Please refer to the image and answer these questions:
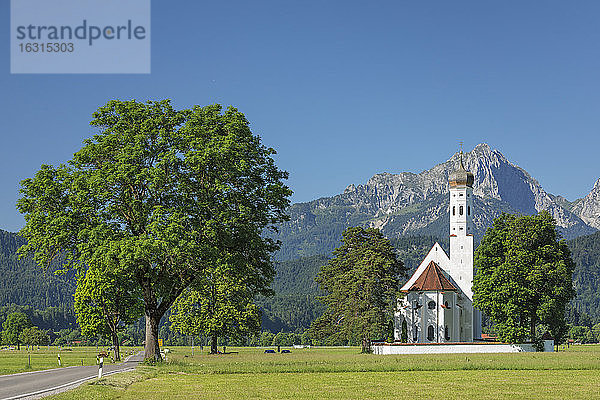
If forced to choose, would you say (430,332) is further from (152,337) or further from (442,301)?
(152,337)

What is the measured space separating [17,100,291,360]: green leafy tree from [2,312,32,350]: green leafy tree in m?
144

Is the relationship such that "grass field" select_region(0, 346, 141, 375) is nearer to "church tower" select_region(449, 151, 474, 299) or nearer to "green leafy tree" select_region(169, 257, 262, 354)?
"green leafy tree" select_region(169, 257, 262, 354)

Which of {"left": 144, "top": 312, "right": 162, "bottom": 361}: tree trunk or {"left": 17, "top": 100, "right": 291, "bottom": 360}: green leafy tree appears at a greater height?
{"left": 17, "top": 100, "right": 291, "bottom": 360}: green leafy tree

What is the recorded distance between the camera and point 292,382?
1463 inches

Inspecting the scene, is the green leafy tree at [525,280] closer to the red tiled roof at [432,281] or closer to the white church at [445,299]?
the white church at [445,299]

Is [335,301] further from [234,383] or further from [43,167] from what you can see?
[234,383]

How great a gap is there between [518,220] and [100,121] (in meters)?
57.8

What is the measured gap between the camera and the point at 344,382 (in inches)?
1471

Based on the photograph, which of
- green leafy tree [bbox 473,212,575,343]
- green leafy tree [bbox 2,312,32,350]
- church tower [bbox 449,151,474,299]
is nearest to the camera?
green leafy tree [bbox 473,212,575,343]

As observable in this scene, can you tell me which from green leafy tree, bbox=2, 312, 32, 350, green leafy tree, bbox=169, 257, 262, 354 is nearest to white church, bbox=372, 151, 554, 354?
green leafy tree, bbox=169, 257, 262, 354

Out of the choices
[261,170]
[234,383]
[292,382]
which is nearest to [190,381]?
[234,383]

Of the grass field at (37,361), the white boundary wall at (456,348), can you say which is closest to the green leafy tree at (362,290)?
the white boundary wall at (456,348)

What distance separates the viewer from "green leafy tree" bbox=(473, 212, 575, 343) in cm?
8450

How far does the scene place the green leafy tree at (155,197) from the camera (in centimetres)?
4525
